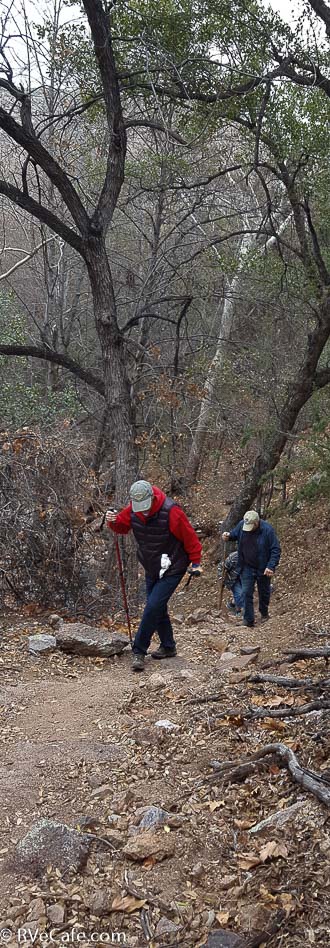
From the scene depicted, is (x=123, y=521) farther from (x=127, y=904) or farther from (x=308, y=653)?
(x=127, y=904)

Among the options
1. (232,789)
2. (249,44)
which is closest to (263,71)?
(249,44)

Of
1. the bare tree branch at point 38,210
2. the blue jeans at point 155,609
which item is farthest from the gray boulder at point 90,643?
the bare tree branch at point 38,210

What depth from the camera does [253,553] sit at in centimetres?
951

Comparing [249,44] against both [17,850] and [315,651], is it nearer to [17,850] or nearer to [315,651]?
[315,651]

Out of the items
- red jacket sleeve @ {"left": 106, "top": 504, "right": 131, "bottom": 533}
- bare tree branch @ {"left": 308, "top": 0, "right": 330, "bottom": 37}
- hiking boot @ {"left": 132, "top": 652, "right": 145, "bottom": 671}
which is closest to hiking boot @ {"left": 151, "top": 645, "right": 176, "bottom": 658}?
hiking boot @ {"left": 132, "top": 652, "right": 145, "bottom": 671}

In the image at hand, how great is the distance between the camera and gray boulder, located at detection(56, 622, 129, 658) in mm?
7477

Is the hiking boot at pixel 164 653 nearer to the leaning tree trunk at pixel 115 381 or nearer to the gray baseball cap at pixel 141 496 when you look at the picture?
the gray baseball cap at pixel 141 496

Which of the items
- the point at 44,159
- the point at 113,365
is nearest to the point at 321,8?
the point at 44,159

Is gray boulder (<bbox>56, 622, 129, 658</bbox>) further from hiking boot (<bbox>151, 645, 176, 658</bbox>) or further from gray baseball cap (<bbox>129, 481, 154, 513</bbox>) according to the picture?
gray baseball cap (<bbox>129, 481, 154, 513</bbox>)

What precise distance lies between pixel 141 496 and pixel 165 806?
2898 millimetres

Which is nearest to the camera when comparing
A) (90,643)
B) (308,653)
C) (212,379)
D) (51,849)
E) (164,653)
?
(51,849)

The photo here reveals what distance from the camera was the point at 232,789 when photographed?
4125 millimetres

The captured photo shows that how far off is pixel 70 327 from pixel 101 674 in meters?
12.0

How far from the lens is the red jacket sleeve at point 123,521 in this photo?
689 centimetres
